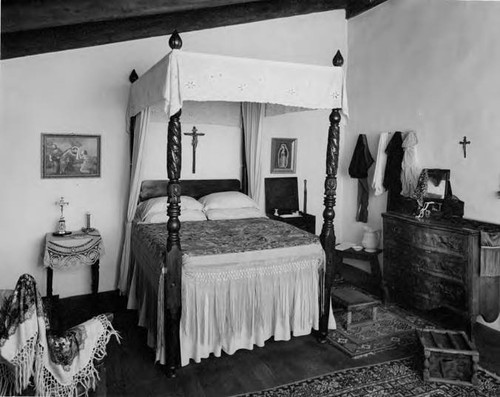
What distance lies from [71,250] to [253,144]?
2.50 m

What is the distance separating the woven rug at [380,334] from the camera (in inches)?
148

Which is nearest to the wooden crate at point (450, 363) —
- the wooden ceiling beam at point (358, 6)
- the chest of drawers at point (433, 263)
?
the chest of drawers at point (433, 263)

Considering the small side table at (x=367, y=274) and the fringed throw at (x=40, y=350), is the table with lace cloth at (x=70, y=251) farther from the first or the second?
the small side table at (x=367, y=274)

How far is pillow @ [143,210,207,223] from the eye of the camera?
4562 mm

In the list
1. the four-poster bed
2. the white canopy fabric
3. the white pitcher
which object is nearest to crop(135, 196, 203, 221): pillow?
the four-poster bed

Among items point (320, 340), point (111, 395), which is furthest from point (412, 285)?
point (111, 395)

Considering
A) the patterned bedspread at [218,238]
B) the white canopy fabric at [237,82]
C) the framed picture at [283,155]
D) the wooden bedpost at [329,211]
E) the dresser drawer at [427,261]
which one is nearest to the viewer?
the white canopy fabric at [237,82]

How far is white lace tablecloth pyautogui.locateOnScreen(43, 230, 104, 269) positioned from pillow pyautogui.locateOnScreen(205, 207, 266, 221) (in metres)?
1.26

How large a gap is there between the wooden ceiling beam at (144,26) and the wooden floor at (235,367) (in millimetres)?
3003

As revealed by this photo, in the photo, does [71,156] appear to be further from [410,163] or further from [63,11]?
Answer: [410,163]

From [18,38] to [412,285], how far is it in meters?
4.64

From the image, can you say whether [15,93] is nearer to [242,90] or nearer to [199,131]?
[199,131]

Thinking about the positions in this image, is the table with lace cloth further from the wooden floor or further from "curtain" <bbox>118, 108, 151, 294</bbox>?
the wooden floor

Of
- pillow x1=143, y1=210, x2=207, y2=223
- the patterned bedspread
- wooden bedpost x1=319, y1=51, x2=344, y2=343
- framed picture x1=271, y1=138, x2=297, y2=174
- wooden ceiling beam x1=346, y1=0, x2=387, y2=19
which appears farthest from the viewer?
framed picture x1=271, y1=138, x2=297, y2=174
